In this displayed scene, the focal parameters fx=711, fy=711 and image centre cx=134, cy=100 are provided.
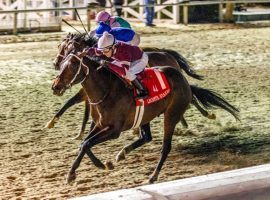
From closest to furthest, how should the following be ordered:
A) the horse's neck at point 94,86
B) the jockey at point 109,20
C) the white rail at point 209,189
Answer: the white rail at point 209,189, the horse's neck at point 94,86, the jockey at point 109,20

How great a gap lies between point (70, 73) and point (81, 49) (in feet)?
1.33

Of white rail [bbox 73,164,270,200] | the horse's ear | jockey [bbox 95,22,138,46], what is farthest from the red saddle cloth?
white rail [bbox 73,164,270,200]

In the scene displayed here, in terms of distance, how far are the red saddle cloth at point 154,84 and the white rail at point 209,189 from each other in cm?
350

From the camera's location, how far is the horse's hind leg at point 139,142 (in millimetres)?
7531

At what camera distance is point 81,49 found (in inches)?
281

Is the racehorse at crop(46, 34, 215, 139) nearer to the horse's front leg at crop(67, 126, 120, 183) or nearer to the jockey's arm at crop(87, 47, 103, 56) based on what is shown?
the jockey's arm at crop(87, 47, 103, 56)

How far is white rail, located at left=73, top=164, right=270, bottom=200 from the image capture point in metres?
3.47

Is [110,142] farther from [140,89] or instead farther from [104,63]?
[104,63]

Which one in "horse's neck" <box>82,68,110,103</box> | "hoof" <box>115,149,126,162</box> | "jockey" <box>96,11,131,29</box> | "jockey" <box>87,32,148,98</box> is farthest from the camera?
"jockey" <box>96,11,131,29</box>

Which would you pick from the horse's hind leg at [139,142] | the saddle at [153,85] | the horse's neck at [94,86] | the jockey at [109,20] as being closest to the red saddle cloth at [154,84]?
the saddle at [153,85]

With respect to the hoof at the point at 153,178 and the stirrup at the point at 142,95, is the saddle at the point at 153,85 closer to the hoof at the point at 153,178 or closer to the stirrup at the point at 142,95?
the stirrup at the point at 142,95

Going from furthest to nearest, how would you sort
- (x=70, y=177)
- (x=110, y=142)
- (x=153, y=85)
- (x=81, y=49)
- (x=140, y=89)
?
(x=110, y=142)
(x=153, y=85)
(x=140, y=89)
(x=81, y=49)
(x=70, y=177)

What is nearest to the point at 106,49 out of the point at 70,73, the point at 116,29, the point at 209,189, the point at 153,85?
the point at 70,73

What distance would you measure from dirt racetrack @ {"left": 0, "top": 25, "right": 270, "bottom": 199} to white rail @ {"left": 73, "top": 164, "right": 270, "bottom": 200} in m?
2.90
